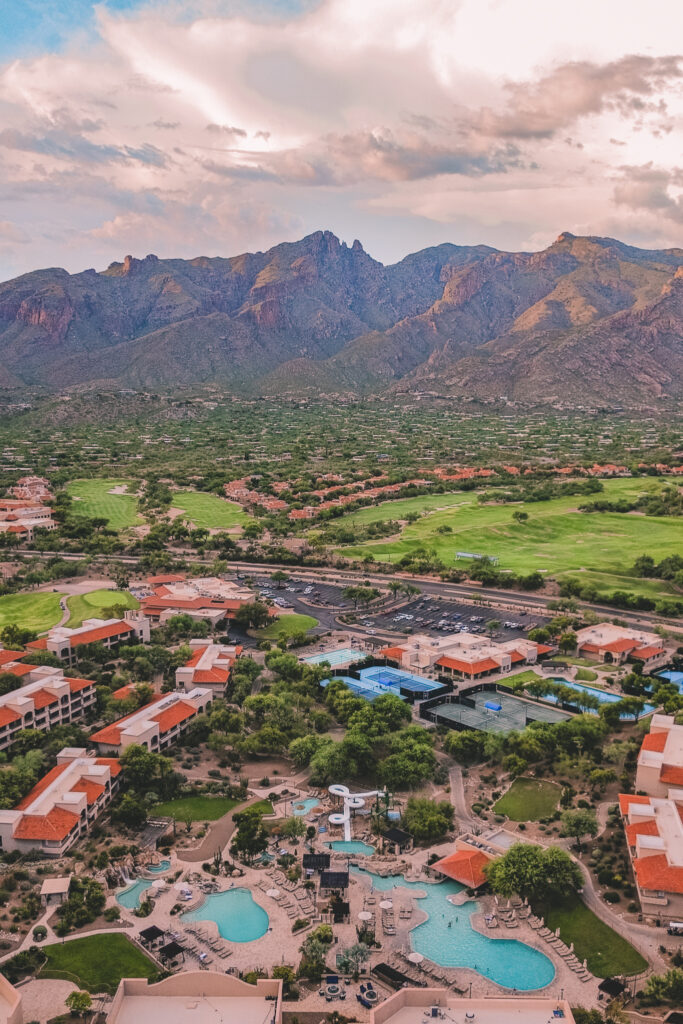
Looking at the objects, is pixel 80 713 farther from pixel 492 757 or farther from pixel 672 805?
pixel 672 805

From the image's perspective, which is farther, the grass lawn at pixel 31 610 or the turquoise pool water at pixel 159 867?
the grass lawn at pixel 31 610

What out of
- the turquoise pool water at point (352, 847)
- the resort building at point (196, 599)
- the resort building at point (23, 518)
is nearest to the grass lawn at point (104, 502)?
the resort building at point (23, 518)

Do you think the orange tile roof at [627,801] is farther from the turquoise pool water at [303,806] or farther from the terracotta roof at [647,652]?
the terracotta roof at [647,652]

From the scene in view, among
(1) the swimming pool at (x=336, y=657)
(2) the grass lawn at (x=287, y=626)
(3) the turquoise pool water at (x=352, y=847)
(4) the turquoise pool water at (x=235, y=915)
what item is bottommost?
(3) the turquoise pool water at (x=352, y=847)

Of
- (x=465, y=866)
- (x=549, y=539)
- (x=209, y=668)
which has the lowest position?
(x=465, y=866)

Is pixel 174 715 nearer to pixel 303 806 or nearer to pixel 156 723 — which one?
pixel 156 723

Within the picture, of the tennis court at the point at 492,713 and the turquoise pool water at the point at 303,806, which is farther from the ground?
the tennis court at the point at 492,713

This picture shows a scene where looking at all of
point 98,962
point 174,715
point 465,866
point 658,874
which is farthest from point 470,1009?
point 174,715
